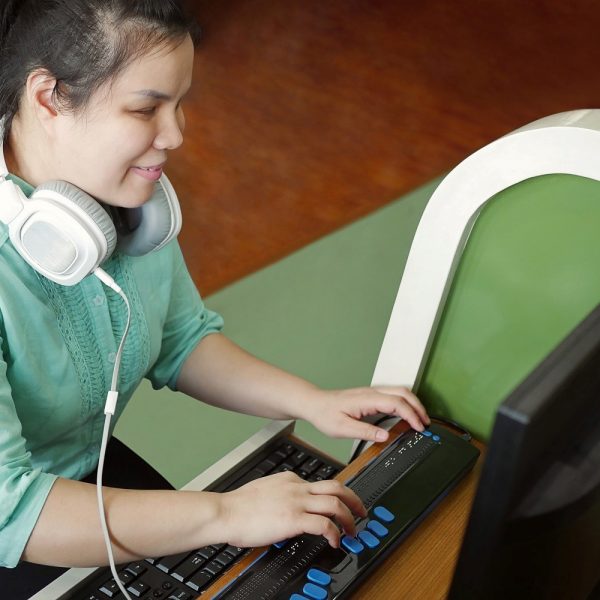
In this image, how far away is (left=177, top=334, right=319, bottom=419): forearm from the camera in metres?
1.23

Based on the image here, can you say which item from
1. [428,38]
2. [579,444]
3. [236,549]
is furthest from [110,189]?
[428,38]

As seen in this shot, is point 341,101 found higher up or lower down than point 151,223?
higher up

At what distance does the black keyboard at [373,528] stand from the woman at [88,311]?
0.03 metres

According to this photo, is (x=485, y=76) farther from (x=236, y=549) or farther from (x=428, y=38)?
(x=236, y=549)

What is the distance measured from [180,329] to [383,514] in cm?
43

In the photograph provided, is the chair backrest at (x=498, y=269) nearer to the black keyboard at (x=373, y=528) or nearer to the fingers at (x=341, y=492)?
the black keyboard at (x=373, y=528)

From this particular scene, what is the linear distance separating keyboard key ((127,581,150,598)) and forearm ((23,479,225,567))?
6 centimetres

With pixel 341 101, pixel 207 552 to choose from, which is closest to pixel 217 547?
pixel 207 552

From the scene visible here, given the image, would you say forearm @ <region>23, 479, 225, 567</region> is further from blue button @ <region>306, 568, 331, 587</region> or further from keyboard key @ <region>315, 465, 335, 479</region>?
keyboard key @ <region>315, 465, 335, 479</region>

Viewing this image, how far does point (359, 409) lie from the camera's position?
1179 mm

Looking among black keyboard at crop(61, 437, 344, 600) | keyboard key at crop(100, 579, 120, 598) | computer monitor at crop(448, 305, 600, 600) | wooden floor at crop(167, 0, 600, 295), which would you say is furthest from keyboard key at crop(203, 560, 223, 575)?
wooden floor at crop(167, 0, 600, 295)

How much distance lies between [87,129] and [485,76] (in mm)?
3372

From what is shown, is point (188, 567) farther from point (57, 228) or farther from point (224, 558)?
point (57, 228)

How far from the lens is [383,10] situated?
4.65 meters
